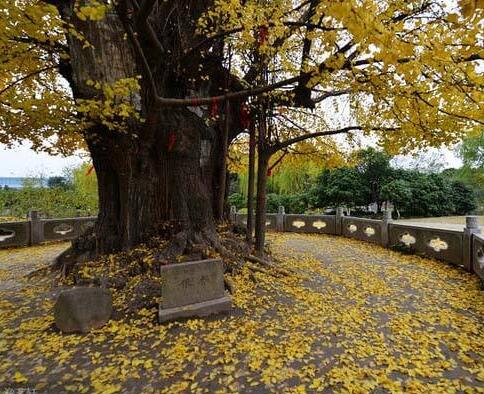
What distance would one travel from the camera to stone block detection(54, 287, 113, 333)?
4.18 m

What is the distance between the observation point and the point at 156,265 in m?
5.55

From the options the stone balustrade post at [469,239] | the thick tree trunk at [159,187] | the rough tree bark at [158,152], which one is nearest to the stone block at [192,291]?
the rough tree bark at [158,152]

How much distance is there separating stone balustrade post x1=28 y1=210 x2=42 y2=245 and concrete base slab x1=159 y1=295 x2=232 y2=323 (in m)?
10.4

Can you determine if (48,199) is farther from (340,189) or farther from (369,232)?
(340,189)

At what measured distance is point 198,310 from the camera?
4660 mm

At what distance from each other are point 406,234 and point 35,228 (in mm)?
14692

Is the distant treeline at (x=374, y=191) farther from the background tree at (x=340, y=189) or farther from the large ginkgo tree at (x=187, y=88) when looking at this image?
the large ginkgo tree at (x=187, y=88)

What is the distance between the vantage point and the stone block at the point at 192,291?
4562mm

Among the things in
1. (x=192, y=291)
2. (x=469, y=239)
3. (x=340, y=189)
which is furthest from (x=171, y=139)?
(x=340, y=189)

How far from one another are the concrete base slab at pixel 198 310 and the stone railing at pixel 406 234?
15.7 feet

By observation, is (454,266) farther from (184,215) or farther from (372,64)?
(184,215)

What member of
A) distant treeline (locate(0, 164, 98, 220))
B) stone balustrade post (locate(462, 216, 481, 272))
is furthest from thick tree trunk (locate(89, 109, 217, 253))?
distant treeline (locate(0, 164, 98, 220))

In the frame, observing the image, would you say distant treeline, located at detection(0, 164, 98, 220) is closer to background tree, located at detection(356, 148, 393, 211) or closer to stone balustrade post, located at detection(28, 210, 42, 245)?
stone balustrade post, located at detection(28, 210, 42, 245)

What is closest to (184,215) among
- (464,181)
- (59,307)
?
(59,307)
